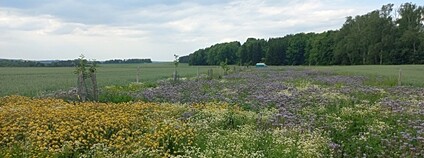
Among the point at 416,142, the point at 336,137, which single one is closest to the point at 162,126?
the point at 336,137

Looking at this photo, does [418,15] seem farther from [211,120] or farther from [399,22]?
[211,120]

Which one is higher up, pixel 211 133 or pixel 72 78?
pixel 211 133

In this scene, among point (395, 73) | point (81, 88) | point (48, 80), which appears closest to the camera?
point (81, 88)

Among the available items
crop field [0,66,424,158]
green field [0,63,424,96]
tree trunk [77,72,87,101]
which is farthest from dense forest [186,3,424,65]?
crop field [0,66,424,158]

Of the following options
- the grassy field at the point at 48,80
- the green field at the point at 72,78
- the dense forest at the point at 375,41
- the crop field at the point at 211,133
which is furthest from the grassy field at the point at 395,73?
the dense forest at the point at 375,41

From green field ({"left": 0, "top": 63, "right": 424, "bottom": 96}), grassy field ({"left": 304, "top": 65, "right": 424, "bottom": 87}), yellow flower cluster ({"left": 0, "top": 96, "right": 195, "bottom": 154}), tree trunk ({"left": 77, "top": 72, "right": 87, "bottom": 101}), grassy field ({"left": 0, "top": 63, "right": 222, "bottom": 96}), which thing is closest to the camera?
yellow flower cluster ({"left": 0, "top": 96, "right": 195, "bottom": 154})

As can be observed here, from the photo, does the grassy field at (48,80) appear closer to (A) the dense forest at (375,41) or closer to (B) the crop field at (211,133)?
(B) the crop field at (211,133)

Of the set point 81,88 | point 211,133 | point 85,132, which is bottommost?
point 211,133

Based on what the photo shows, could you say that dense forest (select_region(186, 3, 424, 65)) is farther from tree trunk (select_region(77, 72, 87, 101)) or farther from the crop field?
the crop field

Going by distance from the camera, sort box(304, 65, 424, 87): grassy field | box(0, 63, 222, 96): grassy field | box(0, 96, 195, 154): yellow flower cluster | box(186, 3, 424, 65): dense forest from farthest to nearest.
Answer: box(186, 3, 424, 65): dense forest, box(304, 65, 424, 87): grassy field, box(0, 63, 222, 96): grassy field, box(0, 96, 195, 154): yellow flower cluster

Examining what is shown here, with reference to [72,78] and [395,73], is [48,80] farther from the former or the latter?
[395,73]

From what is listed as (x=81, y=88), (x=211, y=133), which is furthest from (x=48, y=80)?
(x=211, y=133)

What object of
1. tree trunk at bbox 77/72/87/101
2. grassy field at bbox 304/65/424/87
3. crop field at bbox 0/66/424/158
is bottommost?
grassy field at bbox 304/65/424/87

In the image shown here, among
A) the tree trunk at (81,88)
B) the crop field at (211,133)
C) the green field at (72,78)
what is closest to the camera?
the crop field at (211,133)
